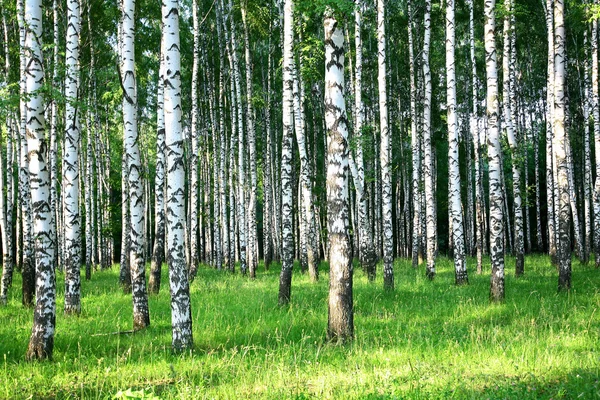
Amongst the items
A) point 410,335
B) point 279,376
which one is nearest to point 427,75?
point 410,335

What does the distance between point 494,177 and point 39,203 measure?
8.44 metres

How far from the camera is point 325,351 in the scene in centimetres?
644

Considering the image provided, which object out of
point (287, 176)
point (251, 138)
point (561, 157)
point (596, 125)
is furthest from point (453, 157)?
point (251, 138)

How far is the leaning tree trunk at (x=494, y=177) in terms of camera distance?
393 inches

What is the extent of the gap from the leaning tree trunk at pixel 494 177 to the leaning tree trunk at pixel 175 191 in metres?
6.45

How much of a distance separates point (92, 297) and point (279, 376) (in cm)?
871

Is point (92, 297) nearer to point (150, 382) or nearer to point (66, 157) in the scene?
point (66, 157)

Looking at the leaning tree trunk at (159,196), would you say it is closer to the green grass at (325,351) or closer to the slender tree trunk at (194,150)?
the green grass at (325,351)

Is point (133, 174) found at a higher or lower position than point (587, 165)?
lower

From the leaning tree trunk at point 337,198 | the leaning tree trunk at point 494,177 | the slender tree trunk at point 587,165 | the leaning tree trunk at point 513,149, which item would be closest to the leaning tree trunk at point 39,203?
the leaning tree trunk at point 337,198

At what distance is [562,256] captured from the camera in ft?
35.9

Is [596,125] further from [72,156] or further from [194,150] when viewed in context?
[72,156]

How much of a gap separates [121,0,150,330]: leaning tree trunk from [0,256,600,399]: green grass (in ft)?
1.45

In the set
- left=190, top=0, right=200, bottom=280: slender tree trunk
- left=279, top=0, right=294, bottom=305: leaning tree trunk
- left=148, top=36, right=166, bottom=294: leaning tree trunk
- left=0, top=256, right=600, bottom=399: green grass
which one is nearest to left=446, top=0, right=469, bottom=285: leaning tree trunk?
left=0, top=256, right=600, bottom=399: green grass
